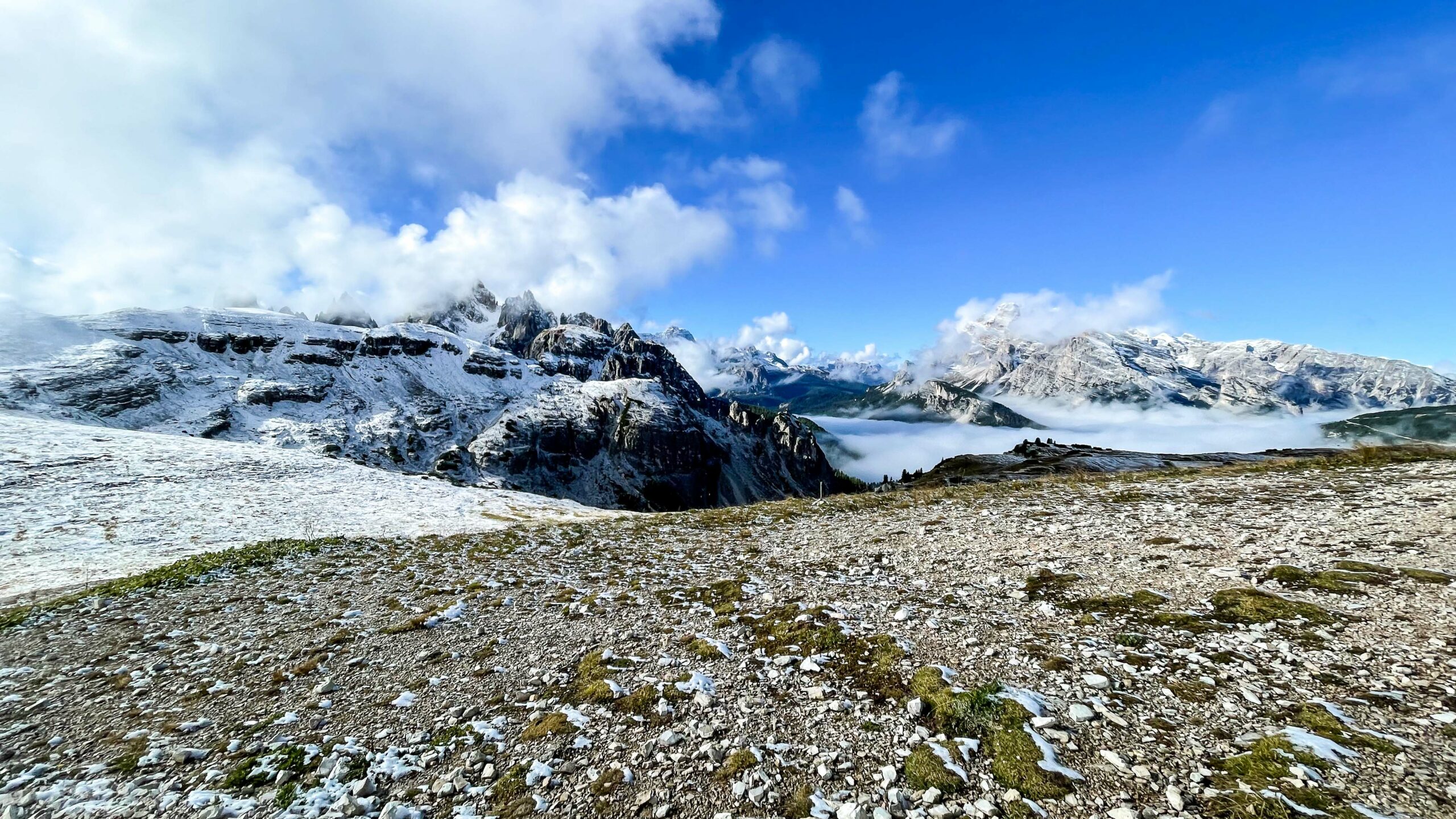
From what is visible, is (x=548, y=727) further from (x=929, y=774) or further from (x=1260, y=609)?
(x=1260, y=609)

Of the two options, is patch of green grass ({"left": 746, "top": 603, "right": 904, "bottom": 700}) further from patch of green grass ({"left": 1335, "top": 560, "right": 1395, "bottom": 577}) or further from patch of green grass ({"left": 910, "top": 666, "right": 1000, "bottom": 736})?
patch of green grass ({"left": 1335, "top": 560, "right": 1395, "bottom": 577})

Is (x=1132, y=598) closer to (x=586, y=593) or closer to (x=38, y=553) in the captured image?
(x=586, y=593)

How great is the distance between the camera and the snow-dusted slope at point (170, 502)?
27297mm

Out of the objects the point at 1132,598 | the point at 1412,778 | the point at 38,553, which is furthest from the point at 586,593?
the point at 38,553

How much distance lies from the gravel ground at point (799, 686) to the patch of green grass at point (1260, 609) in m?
0.11

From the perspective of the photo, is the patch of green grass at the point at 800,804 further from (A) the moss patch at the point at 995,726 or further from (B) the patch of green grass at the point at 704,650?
(B) the patch of green grass at the point at 704,650

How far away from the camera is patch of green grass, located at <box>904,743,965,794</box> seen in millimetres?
7379

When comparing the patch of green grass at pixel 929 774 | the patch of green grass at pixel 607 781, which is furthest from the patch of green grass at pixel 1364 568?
the patch of green grass at pixel 607 781

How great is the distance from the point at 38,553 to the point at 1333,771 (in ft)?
159

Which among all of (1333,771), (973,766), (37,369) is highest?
(37,369)

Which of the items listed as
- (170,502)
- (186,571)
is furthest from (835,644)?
(170,502)

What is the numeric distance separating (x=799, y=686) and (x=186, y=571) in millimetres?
25349

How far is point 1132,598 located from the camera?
46.0 ft

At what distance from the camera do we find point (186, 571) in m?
20.6
